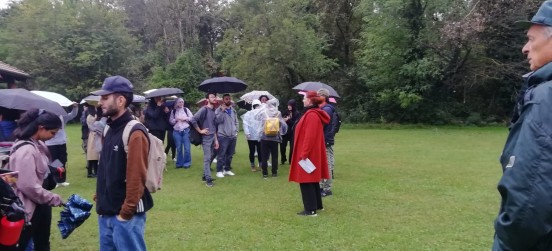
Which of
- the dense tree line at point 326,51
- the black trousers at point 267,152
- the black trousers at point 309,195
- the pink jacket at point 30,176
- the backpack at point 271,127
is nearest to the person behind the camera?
the pink jacket at point 30,176

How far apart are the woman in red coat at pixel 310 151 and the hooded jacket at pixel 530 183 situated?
195 inches

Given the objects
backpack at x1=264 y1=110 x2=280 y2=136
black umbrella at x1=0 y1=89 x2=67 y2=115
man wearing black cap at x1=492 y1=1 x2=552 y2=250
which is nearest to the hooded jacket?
man wearing black cap at x1=492 y1=1 x2=552 y2=250

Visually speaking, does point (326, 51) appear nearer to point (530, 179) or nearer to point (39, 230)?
point (39, 230)

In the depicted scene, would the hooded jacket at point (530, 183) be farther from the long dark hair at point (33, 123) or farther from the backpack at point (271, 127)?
the backpack at point (271, 127)

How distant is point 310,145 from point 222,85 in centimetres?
557

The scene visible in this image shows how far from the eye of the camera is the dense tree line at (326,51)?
2638 centimetres

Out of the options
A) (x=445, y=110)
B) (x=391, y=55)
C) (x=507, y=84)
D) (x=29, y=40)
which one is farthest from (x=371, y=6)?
(x=29, y=40)

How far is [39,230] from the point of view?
15.2 ft

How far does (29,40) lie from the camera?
36031mm

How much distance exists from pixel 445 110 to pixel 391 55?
4.56 meters

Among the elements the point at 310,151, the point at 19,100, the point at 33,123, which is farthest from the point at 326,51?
the point at 33,123

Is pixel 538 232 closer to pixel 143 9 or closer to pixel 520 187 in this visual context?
pixel 520 187

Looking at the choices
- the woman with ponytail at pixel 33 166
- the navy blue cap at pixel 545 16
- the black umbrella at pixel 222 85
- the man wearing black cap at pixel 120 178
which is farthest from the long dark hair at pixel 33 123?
the black umbrella at pixel 222 85

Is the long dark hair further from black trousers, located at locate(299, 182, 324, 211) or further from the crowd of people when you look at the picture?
black trousers, located at locate(299, 182, 324, 211)
